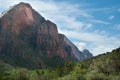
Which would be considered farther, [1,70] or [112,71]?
[112,71]

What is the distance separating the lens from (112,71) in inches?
7800

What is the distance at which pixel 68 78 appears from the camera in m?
186

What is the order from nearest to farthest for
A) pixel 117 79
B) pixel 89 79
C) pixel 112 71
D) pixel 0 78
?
pixel 0 78 → pixel 117 79 → pixel 89 79 → pixel 112 71

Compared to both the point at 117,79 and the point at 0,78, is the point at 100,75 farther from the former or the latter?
the point at 0,78

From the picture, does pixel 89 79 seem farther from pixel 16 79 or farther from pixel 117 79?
pixel 16 79

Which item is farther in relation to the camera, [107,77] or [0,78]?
[107,77]

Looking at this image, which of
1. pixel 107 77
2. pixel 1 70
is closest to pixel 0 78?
pixel 1 70

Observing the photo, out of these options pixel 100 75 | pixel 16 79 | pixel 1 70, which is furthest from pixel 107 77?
pixel 1 70

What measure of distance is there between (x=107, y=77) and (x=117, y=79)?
1417 centimetres

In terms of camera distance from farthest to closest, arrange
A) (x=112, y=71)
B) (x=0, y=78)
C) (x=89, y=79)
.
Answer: (x=112, y=71) → (x=89, y=79) → (x=0, y=78)

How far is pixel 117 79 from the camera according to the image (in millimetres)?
163500

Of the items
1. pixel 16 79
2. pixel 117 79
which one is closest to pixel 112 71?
pixel 117 79

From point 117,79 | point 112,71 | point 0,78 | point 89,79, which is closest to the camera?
point 0,78

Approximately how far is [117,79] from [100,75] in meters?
20.5
